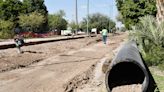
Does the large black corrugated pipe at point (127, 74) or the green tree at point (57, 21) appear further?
the green tree at point (57, 21)

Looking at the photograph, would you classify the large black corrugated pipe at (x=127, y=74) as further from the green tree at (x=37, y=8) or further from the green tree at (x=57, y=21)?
the green tree at (x=57, y=21)

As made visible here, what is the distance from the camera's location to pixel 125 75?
392 inches

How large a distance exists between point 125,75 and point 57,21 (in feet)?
355

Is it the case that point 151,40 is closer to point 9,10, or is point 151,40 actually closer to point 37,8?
point 9,10

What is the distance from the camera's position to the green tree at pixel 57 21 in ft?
382

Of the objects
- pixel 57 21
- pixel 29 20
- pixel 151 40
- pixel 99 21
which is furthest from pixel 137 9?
pixel 99 21

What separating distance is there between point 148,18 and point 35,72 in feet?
17.3

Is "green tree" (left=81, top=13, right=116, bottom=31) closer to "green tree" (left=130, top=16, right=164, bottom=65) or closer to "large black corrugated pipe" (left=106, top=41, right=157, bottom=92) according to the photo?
"green tree" (left=130, top=16, right=164, bottom=65)

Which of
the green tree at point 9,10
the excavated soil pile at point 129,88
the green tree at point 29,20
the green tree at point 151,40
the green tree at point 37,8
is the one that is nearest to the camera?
the excavated soil pile at point 129,88

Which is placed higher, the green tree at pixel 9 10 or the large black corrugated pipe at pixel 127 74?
the green tree at pixel 9 10

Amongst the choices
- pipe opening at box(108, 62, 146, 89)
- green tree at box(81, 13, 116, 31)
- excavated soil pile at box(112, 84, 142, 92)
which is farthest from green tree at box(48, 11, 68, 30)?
excavated soil pile at box(112, 84, 142, 92)

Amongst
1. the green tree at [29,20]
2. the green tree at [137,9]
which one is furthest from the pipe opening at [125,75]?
the green tree at [29,20]

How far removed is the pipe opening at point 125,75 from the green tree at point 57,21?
106m

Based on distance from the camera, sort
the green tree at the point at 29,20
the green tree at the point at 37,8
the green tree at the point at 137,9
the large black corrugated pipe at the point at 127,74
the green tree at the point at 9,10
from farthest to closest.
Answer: the green tree at the point at 37,8, the green tree at the point at 9,10, the green tree at the point at 29,20, the green tree at the point at 137,9, the large black corrugated pipe at the point at 127,74
